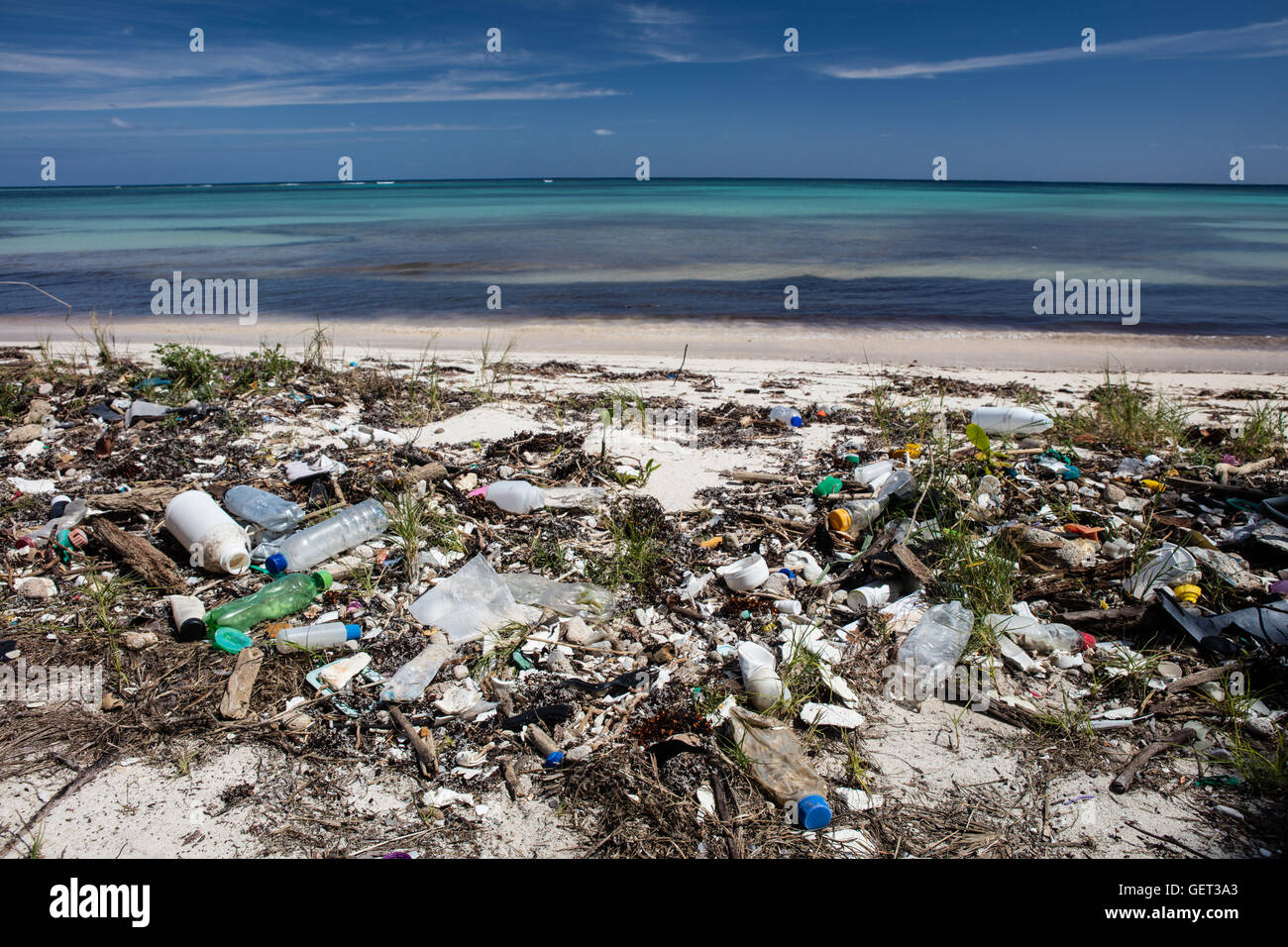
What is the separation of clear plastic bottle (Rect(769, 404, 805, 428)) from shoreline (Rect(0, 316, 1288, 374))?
7.24 ft

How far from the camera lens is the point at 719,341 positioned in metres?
8.02

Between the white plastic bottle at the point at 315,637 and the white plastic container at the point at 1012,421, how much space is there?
3.57m

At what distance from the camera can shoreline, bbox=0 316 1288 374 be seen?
6.96 m

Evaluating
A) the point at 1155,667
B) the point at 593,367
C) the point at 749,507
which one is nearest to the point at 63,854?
the point at 749,507

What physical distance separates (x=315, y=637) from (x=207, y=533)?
81cm

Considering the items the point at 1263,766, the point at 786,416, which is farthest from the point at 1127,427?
the point at 1263,766

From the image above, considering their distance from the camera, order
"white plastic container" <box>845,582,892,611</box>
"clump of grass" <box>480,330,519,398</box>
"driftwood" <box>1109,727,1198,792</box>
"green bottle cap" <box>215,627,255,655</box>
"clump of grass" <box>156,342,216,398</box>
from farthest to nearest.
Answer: "clump of grass" <box>480,330,519,398</box> → "clump of grass" <box>156,342,216,398</box> → "white plastic container" <box>845,582,892,611</box> → "green bottle cap" <box>215,627,255,655</box> → "driftwood" <box>1109,727,1198,792</box>

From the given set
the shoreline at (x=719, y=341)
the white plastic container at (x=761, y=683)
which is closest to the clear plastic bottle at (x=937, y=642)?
the white plastic container at (x=761, y=683)

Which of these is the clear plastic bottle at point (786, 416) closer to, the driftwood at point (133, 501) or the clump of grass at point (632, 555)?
the clump of grass at point (632, 555)

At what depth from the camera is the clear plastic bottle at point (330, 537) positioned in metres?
2.71

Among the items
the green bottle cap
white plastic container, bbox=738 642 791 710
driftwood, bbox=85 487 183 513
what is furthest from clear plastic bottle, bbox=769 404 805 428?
driftwood, bbox=85 487 183 513

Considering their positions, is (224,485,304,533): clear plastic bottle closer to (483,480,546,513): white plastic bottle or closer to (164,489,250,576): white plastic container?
(164,489,250,576): white plastic container

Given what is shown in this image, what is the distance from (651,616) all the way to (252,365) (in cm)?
392

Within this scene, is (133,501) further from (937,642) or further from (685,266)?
(685,266)
